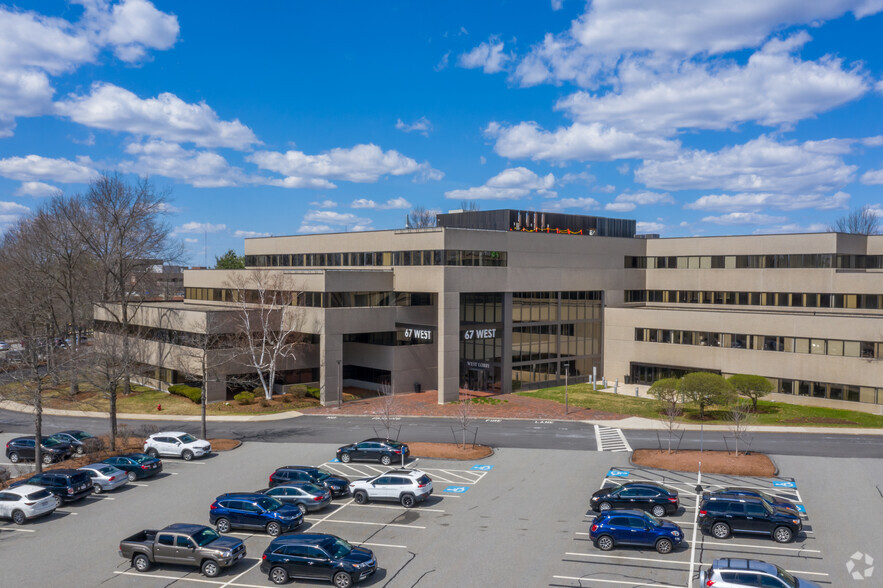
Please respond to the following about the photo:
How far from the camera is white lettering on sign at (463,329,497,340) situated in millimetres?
66562

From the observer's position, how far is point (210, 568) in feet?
85.7

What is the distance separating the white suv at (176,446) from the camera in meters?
44.0

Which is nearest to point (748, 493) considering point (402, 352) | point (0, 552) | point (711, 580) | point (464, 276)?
point (711, 580)

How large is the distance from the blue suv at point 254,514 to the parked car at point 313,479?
394cm

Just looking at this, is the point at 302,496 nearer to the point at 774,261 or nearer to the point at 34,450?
the point at 34,450

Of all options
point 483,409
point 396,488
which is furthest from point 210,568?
point 483,409

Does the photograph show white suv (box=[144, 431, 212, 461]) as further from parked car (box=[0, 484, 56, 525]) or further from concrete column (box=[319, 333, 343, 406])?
concrete column (box=[319, 333, 343, 406])

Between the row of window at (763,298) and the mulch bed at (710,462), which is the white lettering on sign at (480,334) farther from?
the mulch bed at (710,462)

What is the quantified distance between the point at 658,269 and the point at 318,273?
41415mm

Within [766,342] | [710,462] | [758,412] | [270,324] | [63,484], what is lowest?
[63,484]

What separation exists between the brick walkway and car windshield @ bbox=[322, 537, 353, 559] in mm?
32087

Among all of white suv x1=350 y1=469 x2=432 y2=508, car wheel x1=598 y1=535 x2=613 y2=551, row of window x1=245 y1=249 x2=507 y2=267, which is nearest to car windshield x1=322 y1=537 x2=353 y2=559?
white suv x1=350 y1=469 x2=432 y2=508

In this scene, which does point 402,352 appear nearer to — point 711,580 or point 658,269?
point 658,269

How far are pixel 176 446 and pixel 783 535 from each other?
120ft
